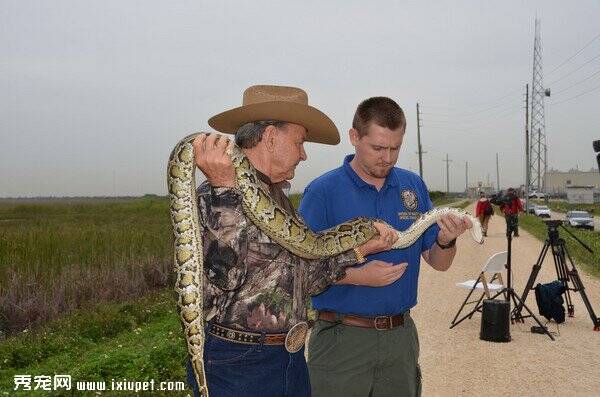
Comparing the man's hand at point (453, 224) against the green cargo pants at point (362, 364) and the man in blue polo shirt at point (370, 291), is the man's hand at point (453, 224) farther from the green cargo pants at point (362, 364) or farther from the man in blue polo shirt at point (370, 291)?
the green cargo pants at point (362, 364)

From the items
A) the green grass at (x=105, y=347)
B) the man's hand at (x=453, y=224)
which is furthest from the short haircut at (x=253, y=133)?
the green grass at (x=105, y=347)

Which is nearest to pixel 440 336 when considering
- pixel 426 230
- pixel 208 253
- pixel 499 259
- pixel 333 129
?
pixel 499 259

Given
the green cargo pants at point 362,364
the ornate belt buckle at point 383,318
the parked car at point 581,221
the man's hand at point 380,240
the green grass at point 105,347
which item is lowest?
the parked car at point 581,221

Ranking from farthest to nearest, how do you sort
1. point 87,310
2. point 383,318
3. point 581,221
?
point 581,221
point 87,310
point 383,318

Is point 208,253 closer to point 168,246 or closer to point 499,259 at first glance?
point 499,259

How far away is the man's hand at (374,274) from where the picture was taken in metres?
4.21

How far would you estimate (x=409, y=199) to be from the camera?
4.75m

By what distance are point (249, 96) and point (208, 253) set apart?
108 centimetres

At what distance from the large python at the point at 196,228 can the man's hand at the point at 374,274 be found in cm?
43

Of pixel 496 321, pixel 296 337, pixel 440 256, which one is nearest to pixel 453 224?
pixel 440 256

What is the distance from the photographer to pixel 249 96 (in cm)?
371

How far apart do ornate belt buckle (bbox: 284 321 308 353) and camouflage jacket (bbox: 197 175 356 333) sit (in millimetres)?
35

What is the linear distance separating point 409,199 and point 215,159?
210 centimetres

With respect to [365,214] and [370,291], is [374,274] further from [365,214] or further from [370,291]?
[365,214]
